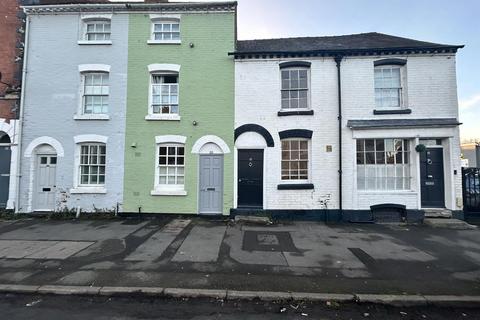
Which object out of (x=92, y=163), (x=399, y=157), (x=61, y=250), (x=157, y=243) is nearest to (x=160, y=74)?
(x=92, y=163)

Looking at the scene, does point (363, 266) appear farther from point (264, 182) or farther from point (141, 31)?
point (141, 31)

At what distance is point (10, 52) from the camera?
11773 mm

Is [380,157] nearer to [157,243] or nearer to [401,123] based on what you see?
[401,123]

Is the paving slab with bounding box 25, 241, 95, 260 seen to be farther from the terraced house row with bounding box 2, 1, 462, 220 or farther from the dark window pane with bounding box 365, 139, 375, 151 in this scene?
the dark window pane with bounding box 365, 139, 375, 151

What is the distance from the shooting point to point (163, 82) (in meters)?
11.8

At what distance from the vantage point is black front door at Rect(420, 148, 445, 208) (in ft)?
35.3

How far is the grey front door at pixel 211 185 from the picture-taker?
11039 millimetres

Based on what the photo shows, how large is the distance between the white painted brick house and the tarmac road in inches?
252

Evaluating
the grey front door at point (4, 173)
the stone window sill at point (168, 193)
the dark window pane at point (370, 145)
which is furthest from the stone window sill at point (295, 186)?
the grey front door at point (4, 173)

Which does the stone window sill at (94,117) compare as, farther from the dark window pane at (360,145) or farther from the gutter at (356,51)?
the dark window pane at (360,145)

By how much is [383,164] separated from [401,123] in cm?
175

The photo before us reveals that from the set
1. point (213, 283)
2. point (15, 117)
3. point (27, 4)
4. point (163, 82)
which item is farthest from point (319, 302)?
point (27, 4)

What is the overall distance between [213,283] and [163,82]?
928 centimetres

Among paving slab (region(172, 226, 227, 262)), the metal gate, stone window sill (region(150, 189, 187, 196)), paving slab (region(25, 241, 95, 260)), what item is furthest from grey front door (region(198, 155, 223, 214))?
the metal gate
